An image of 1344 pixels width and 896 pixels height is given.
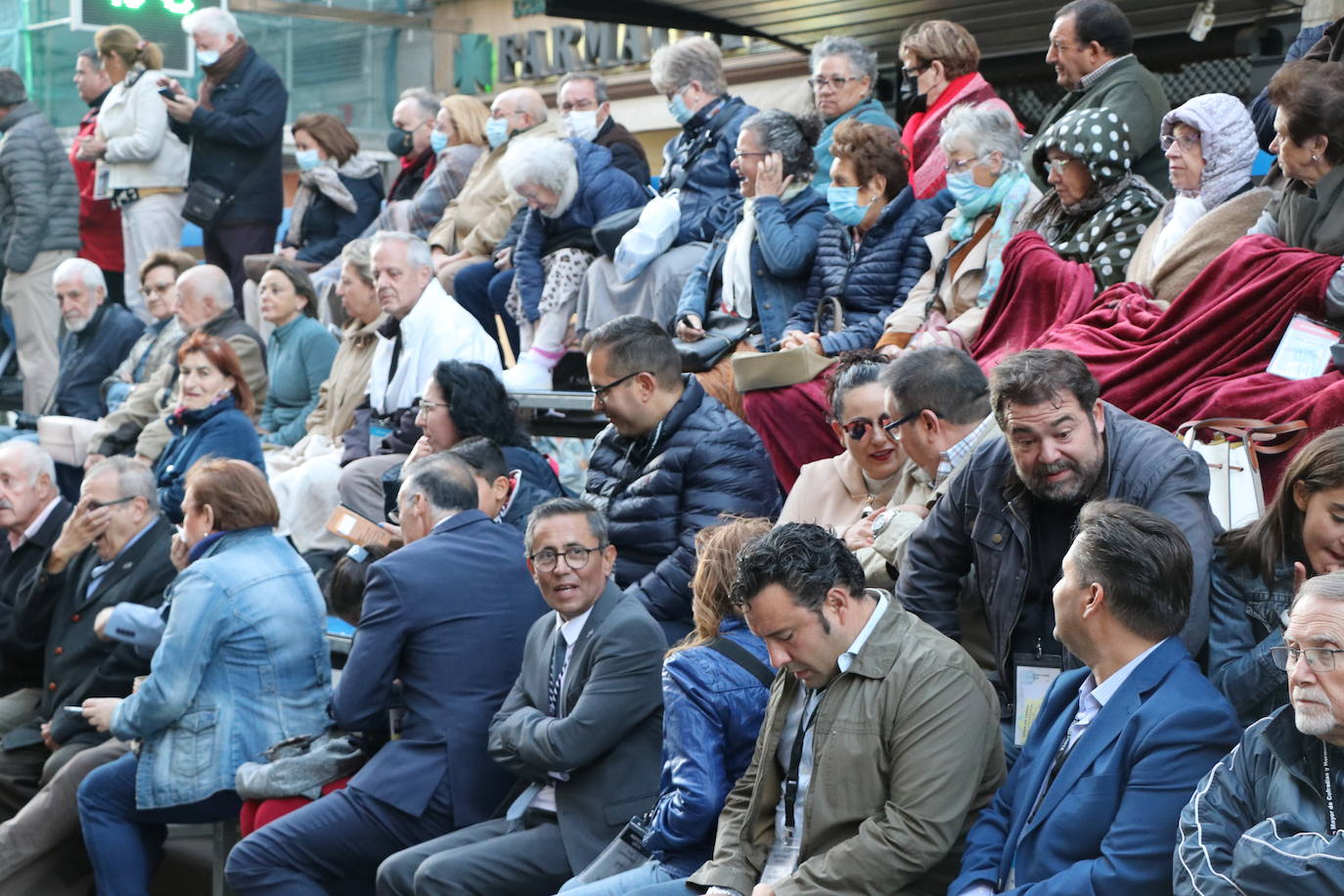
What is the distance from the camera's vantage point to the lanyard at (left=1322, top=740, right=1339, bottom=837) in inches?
122

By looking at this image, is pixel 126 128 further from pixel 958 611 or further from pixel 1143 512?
pixel 1143 512

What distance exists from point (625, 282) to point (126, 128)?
180 inches

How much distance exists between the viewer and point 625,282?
8.00 meters

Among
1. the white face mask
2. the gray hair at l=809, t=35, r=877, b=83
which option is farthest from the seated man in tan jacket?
the gray hair at l=809, t=35, r=877, b=83

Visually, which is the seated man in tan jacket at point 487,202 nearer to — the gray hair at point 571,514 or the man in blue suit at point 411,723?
the man in blue suit at point 411,723

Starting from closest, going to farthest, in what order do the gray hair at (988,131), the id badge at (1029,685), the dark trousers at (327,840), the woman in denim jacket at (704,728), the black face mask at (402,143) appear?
1. the id badge at (1029,685)
2. the woman in denim jacket at (704,728)
3. the dark trousers at (327,840)
4. the gray hair at (988,131)
5. the black face mask at (402,143)

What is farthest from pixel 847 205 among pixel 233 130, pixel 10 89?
pixel 10 89

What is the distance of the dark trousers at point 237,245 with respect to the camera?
1091 cm

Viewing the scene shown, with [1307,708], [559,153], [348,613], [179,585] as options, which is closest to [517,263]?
[559,153]

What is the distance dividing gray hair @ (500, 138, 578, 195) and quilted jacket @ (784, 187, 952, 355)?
1972 mm

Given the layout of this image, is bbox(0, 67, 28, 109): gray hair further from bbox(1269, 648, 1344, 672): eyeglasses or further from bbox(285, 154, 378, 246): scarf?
bbox(1269, 648, 1344, 672): eyeglasses

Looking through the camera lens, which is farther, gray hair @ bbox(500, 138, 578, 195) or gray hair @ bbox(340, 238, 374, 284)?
gray hair @ bbox(340, 238, 374, 284)

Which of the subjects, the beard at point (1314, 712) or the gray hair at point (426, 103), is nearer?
the beard at point (1314, 712)

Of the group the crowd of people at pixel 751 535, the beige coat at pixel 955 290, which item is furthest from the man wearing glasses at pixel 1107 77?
the beige coat at pixel 955 290
